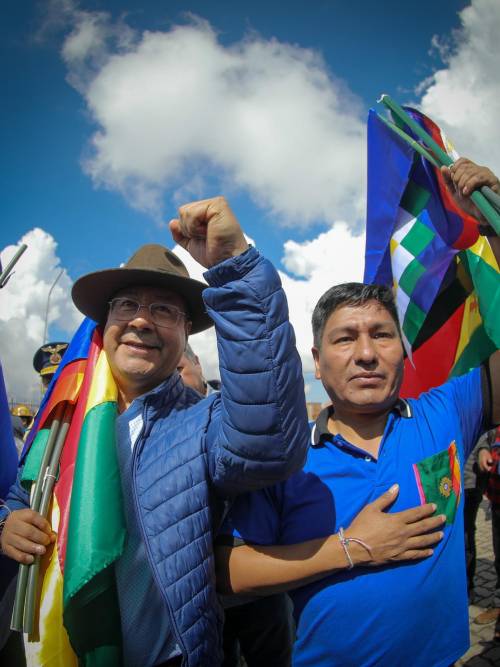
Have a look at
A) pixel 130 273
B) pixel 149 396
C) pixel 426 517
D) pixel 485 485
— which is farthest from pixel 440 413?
pixel 485 485

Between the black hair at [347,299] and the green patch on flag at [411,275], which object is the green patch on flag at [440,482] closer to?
the black hair at [347,299]

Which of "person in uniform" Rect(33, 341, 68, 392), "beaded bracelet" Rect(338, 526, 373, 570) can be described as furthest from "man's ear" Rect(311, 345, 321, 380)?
"person in uniform" Rect(33, 341, 68, 392)

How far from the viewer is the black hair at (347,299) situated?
1.70 metres

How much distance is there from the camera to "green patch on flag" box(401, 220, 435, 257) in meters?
2.93

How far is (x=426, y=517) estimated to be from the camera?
1.33 meters

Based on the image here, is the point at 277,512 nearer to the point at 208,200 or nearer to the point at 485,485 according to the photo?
the point at 208,200

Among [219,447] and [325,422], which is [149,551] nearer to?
[219,447]

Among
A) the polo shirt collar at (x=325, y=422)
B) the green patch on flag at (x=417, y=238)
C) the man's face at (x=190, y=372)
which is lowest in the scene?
the polo shirt collar at (x=325, y=422)

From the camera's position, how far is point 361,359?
5.18ft

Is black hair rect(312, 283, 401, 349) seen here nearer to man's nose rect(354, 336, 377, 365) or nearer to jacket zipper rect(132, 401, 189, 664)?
man's nose rect(354, 336, 377, 365)

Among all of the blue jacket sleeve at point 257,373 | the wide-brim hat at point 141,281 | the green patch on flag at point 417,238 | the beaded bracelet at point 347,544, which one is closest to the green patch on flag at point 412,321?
the green patch on flag at point 417,238

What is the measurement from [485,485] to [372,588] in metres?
3.39

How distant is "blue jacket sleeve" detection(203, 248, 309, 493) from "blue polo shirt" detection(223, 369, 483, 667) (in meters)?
0.39

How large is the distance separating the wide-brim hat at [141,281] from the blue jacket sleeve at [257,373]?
69 cm
